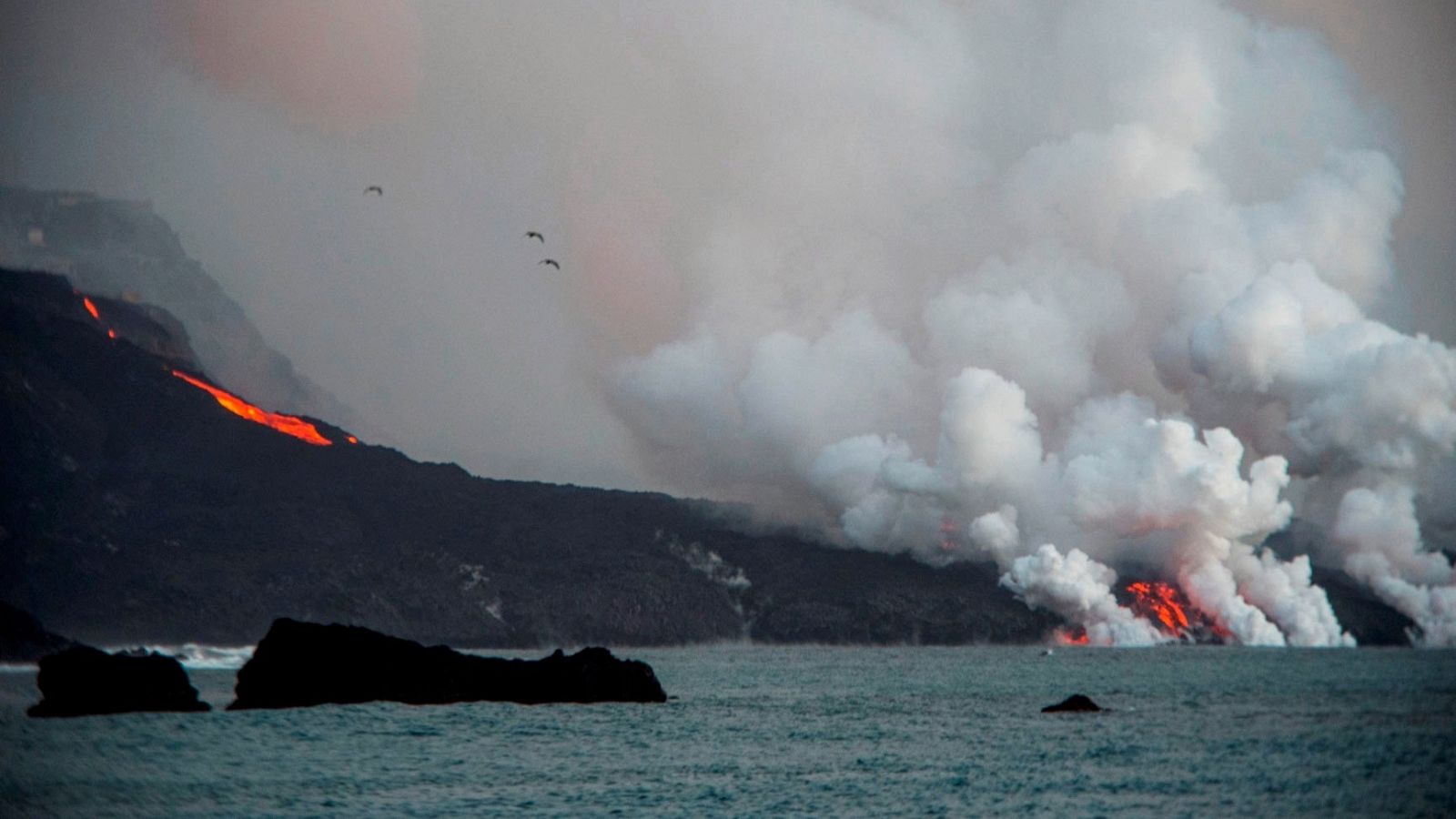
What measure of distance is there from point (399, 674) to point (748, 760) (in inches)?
1818

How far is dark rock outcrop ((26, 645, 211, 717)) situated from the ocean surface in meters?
3.19

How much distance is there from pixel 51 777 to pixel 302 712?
3518 centimetres

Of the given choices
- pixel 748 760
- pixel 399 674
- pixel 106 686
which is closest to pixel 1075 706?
pixel 748 760

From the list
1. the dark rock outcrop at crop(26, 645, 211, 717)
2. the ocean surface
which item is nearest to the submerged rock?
the ocean surface

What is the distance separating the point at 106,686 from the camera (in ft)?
357

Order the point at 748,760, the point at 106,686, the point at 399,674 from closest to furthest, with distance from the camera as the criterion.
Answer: the point at 748,760 < the point at 106,686 < the point at 399,674

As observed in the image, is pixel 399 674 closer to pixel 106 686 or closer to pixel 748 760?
pixel 106 686

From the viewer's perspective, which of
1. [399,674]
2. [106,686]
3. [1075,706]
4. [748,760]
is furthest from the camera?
[399,674]

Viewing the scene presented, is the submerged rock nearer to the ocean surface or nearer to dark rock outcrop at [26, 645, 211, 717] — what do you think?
the ocean surface

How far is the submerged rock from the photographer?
115375 millimetres

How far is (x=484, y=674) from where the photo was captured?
129625mm

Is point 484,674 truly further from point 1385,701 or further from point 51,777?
point 1385,701

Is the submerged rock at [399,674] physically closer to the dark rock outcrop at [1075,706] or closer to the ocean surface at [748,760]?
the ocean surface at [748,760]

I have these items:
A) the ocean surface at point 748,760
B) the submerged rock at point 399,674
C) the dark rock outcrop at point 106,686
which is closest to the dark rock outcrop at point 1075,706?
the ocean surface at point 748,760
